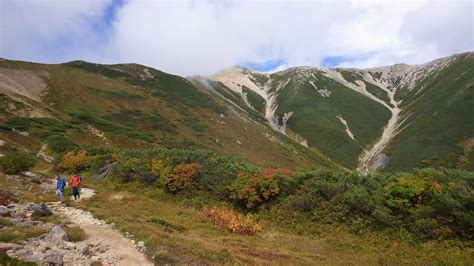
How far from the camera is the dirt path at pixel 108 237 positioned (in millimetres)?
11664

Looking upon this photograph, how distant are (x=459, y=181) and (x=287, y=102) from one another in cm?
16791

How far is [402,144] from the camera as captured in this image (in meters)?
111

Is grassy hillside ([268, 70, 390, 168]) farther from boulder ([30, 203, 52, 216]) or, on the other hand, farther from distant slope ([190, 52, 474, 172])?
boulder ([30, 203, 52, 216])

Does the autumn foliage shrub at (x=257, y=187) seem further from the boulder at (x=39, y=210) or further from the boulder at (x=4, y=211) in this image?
the boulder at (x=4, y=211)

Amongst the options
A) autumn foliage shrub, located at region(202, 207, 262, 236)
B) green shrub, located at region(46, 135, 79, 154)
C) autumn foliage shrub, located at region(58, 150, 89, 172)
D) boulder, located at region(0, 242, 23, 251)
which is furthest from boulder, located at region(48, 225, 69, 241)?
green shrub, located at region(46, 135, 79, 154)

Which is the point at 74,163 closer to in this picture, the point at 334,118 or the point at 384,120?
the point at 334,118

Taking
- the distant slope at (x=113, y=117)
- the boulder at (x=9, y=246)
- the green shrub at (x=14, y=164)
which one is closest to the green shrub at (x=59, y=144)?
the distant slope at (x=113, y=117)

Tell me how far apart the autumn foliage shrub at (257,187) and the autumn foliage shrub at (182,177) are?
428 centimetres

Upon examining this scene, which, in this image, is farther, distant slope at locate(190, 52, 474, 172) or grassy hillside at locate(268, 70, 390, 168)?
grassy hillside at locate(268, 70, 390, 168)

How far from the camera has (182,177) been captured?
27.9 metres

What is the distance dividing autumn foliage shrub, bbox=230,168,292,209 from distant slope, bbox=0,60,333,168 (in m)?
30.2

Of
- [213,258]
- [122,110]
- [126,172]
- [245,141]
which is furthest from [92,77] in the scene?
[213,258]

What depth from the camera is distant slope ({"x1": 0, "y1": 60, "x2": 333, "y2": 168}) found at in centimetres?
5906

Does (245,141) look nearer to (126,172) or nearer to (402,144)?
(402,144)
